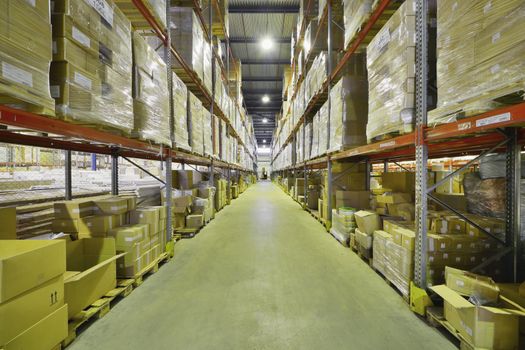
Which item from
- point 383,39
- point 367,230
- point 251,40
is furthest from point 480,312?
point 251,40

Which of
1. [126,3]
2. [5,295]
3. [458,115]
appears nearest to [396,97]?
[458,115]

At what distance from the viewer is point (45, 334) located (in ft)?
4.76

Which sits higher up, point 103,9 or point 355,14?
point 355,14

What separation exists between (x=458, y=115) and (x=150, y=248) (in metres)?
3.37

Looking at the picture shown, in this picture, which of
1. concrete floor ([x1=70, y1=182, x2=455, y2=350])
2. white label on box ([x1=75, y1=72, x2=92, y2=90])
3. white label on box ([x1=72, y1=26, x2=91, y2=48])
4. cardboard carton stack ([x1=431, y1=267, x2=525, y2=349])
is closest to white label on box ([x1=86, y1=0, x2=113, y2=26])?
white label on box ([x1=72, y1=26, x2=91, y2=48])

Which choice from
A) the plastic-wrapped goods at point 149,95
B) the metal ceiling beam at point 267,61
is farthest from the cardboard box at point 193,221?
the metal ceiling beam at point 267,61

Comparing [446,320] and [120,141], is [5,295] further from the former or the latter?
[446,320]

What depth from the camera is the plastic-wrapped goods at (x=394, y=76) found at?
7.18 feet

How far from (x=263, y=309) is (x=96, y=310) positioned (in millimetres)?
1428

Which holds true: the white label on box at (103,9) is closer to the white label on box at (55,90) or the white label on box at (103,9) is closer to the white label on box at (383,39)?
the white label on box at (55,90)

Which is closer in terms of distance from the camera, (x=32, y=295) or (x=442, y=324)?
(x=32, y=295)

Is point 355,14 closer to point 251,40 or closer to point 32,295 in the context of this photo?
point 32,295

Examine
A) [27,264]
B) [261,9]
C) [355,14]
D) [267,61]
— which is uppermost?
[267,61]

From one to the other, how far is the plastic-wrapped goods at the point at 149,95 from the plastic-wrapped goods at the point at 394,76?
108 inches
